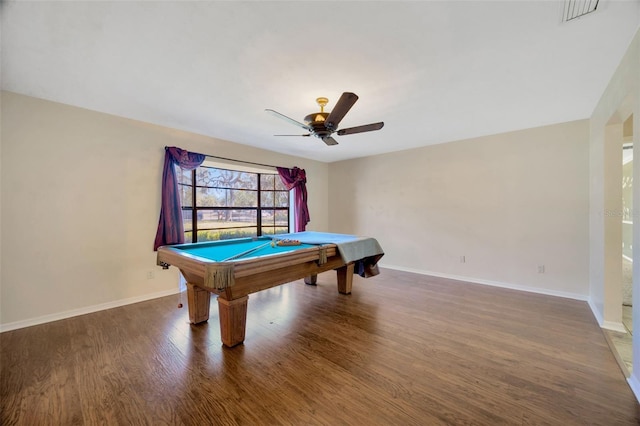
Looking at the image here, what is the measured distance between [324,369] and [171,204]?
9.64 feet

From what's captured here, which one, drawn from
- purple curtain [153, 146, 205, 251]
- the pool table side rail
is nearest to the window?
purple curtain [153, 146, 205, 251]

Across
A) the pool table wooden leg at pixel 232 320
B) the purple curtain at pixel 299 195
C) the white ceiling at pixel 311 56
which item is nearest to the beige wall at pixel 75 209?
the white ceiling at pixel 311 56

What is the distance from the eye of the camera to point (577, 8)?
1.43 meters

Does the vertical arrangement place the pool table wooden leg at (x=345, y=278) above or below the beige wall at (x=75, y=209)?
below

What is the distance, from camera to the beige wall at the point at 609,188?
1.61m

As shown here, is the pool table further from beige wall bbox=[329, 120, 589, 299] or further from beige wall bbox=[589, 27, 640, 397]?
beige wall bbox=[589, 27, 640, 397]

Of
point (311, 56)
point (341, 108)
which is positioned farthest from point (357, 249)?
point (311, 56)

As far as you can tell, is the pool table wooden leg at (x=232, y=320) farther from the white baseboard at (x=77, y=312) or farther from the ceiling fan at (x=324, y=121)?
the white baseboard at (x=77, y=312)

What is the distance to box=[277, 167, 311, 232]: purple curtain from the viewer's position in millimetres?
5176

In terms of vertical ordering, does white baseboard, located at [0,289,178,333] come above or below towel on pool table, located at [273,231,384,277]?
below

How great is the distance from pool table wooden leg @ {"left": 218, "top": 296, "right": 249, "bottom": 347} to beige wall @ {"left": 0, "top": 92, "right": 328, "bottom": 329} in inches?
73.2

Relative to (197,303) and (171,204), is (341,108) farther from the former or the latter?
(171,204)

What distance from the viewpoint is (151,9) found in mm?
1443

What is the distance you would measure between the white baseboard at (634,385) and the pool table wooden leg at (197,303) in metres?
3.39
